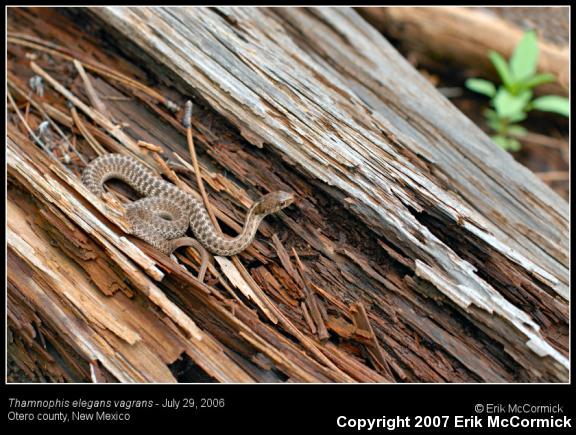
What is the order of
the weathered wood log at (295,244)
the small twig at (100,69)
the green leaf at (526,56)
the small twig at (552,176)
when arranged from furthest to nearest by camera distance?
the small twig at (552,176), the green leaf at (526,56), the small twig at (100,69), the weathered wood log at (295,244)

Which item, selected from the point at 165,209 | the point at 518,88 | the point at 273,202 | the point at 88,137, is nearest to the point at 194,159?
the point at 165,209

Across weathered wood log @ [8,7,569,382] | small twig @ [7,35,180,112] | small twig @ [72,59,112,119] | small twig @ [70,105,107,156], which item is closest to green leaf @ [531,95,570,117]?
weathered wood log @ [8,7,569,382]

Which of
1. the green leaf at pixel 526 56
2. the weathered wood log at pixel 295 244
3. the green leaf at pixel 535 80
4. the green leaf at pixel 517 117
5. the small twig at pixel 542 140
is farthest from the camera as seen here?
the small twig at pixel 542 140

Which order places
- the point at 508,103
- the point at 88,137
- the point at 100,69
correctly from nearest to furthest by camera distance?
the point at 88,137, the point at 100,69, the point at 508,103

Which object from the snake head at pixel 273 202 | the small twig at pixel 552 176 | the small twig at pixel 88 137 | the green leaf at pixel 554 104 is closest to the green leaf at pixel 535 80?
the green leaf at pixel 554 104

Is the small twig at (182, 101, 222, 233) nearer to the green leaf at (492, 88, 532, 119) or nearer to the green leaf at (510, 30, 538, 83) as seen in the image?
the green leaf at (492, 88, 532, 119)

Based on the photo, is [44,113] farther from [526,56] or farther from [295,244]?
[526,56]

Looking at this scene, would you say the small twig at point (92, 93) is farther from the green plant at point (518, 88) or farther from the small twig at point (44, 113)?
the green plant at point (518, 88)
